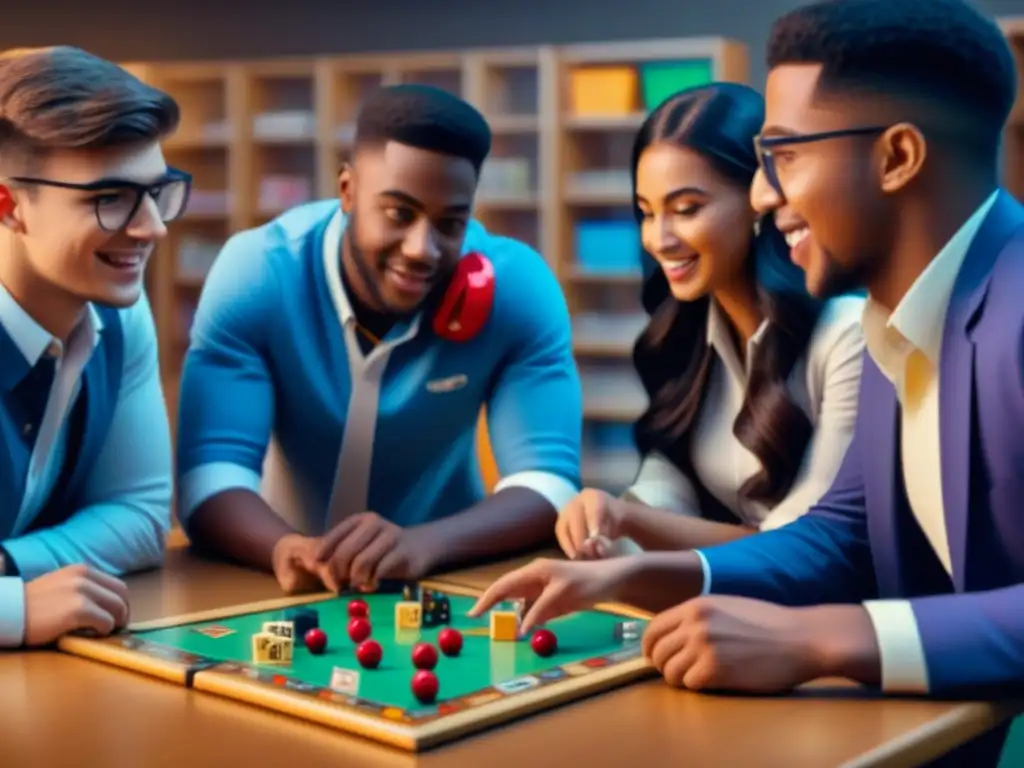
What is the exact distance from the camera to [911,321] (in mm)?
1391

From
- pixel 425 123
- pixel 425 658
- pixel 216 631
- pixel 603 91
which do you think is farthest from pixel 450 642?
pixel 603 91

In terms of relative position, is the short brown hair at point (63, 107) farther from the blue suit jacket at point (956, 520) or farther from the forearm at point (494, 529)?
the blue suit jacket at point (956, 520)

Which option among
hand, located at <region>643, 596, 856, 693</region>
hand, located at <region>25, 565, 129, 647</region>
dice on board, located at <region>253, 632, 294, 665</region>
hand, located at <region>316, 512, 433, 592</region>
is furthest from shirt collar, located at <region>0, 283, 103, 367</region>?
hand, located at <region>643, 596, 856, 693</region>

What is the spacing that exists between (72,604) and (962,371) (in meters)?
0.95

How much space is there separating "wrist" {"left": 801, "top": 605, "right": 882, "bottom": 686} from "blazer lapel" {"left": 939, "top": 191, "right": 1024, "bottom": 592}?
175 millimetres

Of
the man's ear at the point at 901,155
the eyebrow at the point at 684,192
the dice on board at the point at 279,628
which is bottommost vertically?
the dice on board at the point at 279,628

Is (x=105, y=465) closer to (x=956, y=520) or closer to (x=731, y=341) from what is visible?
(x=731, y=341)

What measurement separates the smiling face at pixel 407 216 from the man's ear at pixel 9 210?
0.51 metres

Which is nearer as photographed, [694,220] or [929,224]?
[929,224]

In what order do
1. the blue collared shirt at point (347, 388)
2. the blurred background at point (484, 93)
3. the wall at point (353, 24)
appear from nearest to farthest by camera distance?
the blue collared shirt at point (347, 388), the blurred background at point (484, 93), the wall at point (353, 24)

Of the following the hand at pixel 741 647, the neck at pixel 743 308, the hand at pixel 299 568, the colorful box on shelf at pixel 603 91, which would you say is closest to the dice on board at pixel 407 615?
the hand at pixel 299 568

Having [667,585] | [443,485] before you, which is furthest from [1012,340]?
[443,485]

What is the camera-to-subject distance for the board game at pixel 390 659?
3.93ft

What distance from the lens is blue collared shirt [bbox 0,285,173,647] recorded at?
1.66m
